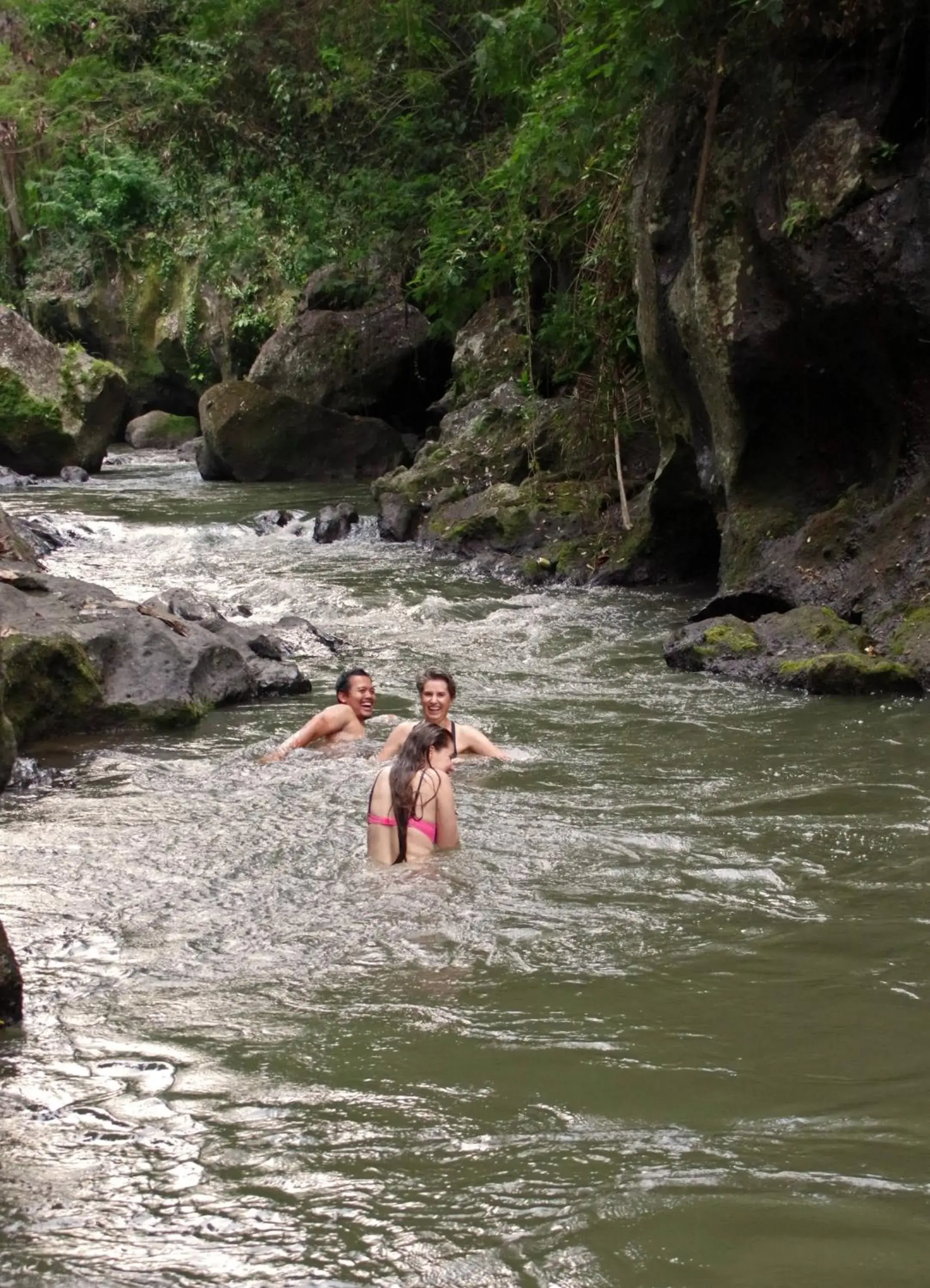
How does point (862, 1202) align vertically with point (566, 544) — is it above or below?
below

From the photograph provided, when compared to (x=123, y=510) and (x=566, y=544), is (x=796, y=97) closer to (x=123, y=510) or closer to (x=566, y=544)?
(x=566, y=544)

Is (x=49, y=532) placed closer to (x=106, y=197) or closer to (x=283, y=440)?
(x=283, y=440)

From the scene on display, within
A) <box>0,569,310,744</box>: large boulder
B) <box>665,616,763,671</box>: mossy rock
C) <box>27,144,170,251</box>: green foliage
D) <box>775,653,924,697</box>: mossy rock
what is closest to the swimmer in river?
<box>0,569,310,744</box>: large boulder

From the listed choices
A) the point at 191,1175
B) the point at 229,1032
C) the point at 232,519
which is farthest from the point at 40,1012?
the point at 232,519

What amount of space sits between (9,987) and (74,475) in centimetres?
1943

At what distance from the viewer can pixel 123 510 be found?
1911cm

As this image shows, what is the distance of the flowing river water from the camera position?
3143mm

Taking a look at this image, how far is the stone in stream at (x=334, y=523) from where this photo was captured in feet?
56.7

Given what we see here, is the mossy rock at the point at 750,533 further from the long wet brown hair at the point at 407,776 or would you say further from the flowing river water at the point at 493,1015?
the long wet brown hair at the point at 407,776

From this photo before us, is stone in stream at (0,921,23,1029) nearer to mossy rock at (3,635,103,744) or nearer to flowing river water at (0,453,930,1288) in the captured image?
flowing river water at (0,453,930,1288)

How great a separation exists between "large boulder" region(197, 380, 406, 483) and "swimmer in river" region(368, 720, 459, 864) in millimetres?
16228

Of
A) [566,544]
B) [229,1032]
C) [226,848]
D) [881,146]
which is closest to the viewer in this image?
[229,1032]

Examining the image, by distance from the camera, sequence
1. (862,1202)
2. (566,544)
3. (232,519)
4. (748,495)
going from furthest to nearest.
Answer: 1. (232,519)
2. (566,544)
3. (748,495)
4. (862,1202)

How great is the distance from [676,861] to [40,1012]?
2574mm
